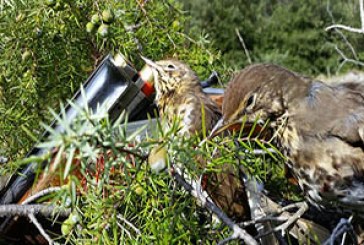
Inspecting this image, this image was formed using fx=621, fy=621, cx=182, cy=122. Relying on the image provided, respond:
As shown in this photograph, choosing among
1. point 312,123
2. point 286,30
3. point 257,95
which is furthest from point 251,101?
point 286,30

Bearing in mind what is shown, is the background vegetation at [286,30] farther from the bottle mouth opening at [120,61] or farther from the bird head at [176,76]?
the bottle mouth opening at [120,61]

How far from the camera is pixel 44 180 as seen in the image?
1.41m

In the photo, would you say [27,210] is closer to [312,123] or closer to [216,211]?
[216,211]

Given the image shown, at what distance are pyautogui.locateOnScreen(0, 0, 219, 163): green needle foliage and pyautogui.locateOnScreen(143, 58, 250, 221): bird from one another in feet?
0.29

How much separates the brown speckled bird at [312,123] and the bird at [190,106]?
149 mm

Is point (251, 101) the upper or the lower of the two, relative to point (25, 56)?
lower

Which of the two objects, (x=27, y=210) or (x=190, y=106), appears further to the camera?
(x=190, y=106)

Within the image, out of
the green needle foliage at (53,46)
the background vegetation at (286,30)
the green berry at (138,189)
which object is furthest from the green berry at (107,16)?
the background vegetation at (286,30)

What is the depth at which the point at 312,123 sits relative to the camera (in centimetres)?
138

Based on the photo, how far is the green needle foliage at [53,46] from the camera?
1594mm

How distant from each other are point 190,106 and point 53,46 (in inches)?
16.5

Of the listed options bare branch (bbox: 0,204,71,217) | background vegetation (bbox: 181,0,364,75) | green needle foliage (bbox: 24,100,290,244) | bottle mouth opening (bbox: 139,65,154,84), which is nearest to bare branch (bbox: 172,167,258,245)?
green needle foliage (bbox: 24,100,290,244)

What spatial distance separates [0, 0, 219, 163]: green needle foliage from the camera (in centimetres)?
159

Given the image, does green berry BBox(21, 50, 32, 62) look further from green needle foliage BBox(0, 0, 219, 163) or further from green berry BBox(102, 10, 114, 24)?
green berry BBox(102, 10, 114, 24)
